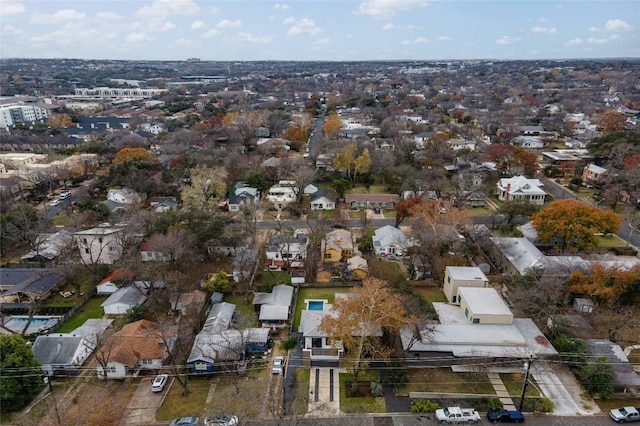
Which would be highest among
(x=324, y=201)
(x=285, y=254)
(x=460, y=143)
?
(x=460, y=143)

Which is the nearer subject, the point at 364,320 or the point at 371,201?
the point at 364,320

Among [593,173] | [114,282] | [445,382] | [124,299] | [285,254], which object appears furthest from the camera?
[593,173]

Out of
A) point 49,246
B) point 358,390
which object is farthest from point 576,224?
point 49,246

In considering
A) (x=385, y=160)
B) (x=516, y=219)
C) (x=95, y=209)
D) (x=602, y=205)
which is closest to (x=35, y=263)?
(x=95, y=209)

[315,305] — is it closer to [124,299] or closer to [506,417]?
[124,299]

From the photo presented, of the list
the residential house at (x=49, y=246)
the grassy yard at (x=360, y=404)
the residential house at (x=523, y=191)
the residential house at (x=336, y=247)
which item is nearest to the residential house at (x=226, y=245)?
the residential house at (x=336, y=247)

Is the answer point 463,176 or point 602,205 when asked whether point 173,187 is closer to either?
point 463,176

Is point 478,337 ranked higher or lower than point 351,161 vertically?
lower
